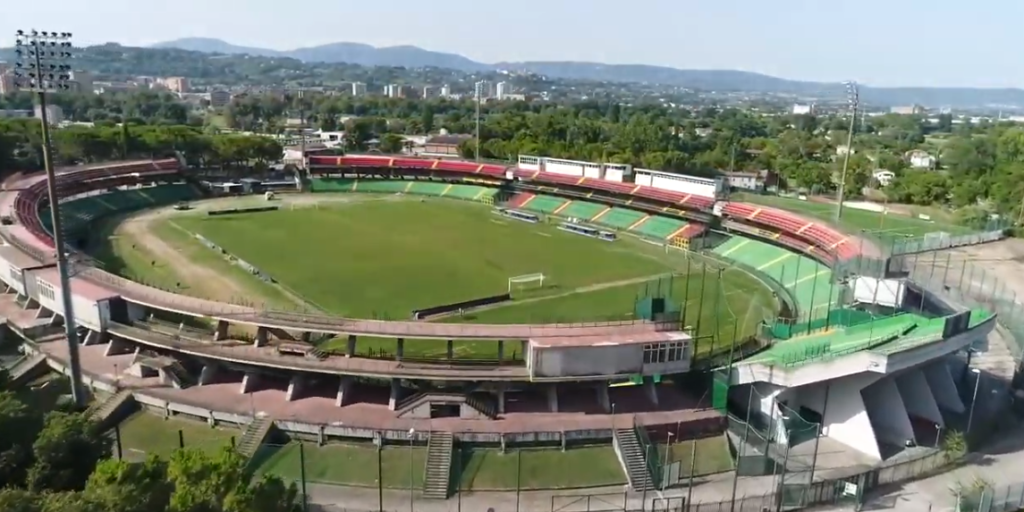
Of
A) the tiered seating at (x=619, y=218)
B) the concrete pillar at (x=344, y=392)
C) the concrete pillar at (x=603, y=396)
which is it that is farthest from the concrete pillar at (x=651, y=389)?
the tiered seating at (x=619, y=218)

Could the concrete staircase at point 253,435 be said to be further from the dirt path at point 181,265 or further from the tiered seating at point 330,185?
the tiered seating at point 330,185

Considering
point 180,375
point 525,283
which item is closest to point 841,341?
point 525,283

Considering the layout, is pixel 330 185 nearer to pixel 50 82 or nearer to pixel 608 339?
pixel 50 82

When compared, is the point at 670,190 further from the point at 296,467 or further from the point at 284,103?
the point at 284,103

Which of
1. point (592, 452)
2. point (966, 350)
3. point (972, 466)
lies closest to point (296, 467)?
point (592, 452)

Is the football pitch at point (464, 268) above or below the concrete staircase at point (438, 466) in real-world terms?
above
